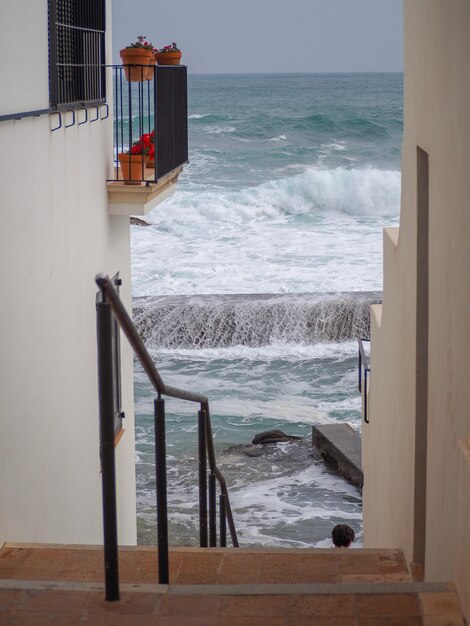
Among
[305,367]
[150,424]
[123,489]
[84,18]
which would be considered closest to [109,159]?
[84,18]

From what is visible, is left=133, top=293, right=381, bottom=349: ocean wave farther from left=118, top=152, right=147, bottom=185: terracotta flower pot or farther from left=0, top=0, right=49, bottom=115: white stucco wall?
left=0, top=0, right=49, bottom=115: white stucco wall

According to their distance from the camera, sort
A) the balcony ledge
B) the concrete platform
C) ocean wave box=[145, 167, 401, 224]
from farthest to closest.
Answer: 1. ocean wave box=[145, 167, 401, 224]
2. the concrete platform
3. the balcony ledge

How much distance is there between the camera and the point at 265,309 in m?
23.2

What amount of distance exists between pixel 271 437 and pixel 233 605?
40.6 ft

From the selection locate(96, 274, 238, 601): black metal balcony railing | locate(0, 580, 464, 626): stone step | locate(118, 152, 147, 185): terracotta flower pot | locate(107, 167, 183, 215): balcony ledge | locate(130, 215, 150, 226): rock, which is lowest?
locate(130, 215, 150, 226): rock

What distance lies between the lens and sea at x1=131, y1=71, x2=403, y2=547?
1428cm

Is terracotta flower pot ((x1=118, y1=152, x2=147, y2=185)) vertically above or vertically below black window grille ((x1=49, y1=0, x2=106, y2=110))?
below

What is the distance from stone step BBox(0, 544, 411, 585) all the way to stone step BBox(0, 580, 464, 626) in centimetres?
139

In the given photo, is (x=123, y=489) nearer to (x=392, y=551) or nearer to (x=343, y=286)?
(x=392, y=551)

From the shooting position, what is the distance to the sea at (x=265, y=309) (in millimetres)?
14281

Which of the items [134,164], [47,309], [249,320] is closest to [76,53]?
[134,164]

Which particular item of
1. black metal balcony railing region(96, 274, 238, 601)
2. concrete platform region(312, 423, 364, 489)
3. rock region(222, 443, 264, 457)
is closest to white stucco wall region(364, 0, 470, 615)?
black metal balcony railing region(96, 274, 238, 601)

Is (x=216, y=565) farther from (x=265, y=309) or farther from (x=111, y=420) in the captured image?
(x=265, y=309)

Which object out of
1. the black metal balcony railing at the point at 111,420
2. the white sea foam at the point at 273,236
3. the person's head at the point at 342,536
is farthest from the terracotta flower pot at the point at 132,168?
the white sea foam at the point at 273,236
